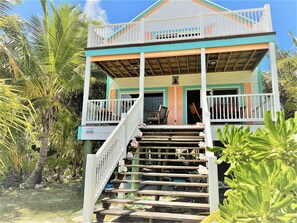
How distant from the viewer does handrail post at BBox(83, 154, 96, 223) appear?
451cm

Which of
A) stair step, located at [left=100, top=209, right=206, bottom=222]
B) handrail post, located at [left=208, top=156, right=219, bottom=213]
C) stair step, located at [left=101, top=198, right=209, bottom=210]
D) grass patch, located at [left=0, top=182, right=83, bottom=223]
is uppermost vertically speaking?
handrail post, located at [left=208, top=156, right=219, bottom=213]

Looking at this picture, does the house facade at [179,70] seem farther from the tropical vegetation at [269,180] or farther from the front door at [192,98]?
the tropical vegetation at [269,180]

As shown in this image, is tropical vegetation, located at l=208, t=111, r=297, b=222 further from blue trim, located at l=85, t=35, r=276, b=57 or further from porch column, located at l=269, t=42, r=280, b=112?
blue trim, located at l=85, t=35, r=276, b=57

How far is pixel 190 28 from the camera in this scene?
10.4 m

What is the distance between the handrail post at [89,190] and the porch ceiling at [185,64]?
5843 mm

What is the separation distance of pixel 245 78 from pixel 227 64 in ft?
4.37

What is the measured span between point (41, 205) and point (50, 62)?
6.23 meters

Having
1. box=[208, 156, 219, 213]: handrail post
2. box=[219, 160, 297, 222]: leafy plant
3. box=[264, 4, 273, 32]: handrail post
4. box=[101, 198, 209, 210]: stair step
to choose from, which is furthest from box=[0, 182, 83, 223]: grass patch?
box=[264, 4, 273, 32]: handrail post

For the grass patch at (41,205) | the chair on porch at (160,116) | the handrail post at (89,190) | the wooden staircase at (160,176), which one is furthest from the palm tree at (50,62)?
the handrail post at (89,190)

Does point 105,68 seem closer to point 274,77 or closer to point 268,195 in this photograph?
point 274,77

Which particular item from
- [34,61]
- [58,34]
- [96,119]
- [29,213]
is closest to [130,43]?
[96,119]

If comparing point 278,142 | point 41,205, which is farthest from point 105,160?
point 278,142

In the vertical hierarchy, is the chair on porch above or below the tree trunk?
above

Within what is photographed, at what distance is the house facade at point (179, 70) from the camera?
7680 millimetres
